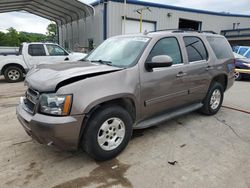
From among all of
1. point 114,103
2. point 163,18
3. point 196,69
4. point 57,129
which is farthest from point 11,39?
point 57,129

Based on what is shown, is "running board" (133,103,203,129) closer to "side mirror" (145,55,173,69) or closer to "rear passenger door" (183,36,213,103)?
"rear passenger door" (183,36,213,103)

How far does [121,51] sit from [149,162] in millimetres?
1909

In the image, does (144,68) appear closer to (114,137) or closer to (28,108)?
(114,137)

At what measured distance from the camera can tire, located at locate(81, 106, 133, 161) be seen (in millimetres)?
2914

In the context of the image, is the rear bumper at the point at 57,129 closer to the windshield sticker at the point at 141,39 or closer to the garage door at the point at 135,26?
the windshield sticker at the point at 141,39

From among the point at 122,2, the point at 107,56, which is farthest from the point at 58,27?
the point at 107,56

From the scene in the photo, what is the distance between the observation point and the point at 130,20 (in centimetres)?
1734

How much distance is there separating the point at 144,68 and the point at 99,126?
116 cm

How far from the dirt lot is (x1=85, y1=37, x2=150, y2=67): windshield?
4.62ft

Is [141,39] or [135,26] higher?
[135,26]

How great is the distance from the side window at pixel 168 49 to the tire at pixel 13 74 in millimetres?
8589

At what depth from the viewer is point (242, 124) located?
469 cm

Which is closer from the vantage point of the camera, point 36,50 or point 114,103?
point 114,103

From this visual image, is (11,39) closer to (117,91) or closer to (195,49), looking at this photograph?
(195,49)
